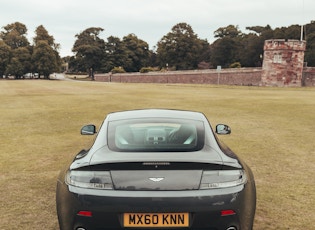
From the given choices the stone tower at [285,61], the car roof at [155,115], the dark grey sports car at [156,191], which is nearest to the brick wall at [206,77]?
the stone tower at [285,61]

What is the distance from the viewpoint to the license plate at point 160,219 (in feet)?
10.3

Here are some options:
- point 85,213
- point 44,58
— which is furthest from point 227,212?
point 44,58

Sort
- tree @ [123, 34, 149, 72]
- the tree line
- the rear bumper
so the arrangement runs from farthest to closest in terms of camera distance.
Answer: tree @ [123, 34, 149, 72] < the tree line < the rear bumper

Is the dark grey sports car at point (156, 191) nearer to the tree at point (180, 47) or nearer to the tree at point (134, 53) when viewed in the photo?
the tree at point (180, 47)

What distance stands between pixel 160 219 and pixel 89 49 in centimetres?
11148

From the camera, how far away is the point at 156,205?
3.11 metres

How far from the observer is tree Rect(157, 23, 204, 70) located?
Result: 102062mm

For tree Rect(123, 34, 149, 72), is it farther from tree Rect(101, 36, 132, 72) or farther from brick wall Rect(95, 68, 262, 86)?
brick wall Rect(95, 68, 262, 86)

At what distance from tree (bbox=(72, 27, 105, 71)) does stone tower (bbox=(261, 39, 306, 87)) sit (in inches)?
2687

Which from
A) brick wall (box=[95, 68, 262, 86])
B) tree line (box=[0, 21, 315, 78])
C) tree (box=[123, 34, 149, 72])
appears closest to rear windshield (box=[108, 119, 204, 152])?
brick wall (box=[95, 68, 262, 86])

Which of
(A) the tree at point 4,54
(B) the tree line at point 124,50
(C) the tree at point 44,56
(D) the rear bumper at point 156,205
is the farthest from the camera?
(A) the tree at point 4,54

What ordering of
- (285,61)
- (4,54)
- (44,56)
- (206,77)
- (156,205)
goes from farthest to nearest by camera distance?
(4,54) → (44,56) → (206,77) → (285,61) → (156,205)

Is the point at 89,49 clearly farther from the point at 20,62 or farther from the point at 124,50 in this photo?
the point at 20,62

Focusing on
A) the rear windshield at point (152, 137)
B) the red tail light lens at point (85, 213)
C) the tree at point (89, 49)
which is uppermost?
the tree at point (89, 49)
